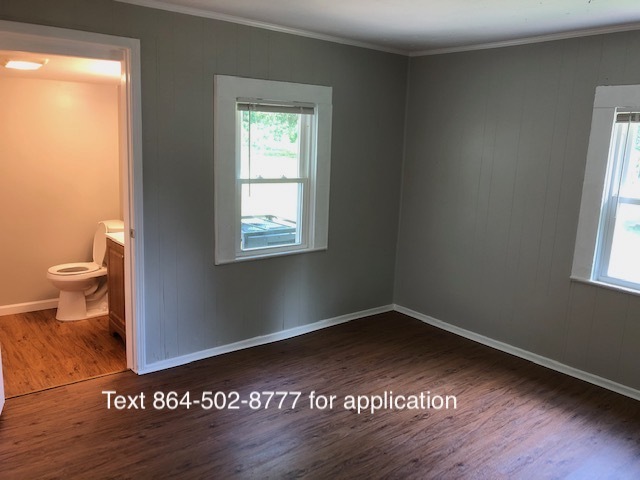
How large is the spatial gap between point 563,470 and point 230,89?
2871 mm

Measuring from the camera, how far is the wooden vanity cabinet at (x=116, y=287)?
373cm

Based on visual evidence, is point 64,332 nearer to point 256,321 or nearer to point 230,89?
point 256,321

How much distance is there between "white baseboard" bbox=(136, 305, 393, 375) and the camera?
349 cm

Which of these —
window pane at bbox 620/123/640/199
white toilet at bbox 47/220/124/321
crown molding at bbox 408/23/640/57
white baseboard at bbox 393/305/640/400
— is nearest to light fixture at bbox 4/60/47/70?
white toilet at bbox 47/220/124/321

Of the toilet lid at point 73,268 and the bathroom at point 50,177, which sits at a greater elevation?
the bathroom at point 50,177

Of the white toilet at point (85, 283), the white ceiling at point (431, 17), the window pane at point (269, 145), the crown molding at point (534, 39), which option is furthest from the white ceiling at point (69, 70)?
the crown molding at point (534, 39)

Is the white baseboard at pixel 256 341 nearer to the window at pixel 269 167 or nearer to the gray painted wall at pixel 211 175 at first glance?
the gray painted wall at pixel 211 175

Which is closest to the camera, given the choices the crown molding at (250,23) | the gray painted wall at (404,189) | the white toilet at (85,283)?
the crown molding at (250,23)

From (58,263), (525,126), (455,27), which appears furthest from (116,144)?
(525,126)

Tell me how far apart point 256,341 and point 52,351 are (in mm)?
1424

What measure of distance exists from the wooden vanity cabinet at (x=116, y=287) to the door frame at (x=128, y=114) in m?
0.38

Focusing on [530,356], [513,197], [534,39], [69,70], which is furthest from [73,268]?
[534,39]

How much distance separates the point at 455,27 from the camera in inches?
132

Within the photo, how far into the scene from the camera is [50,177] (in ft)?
14.8
